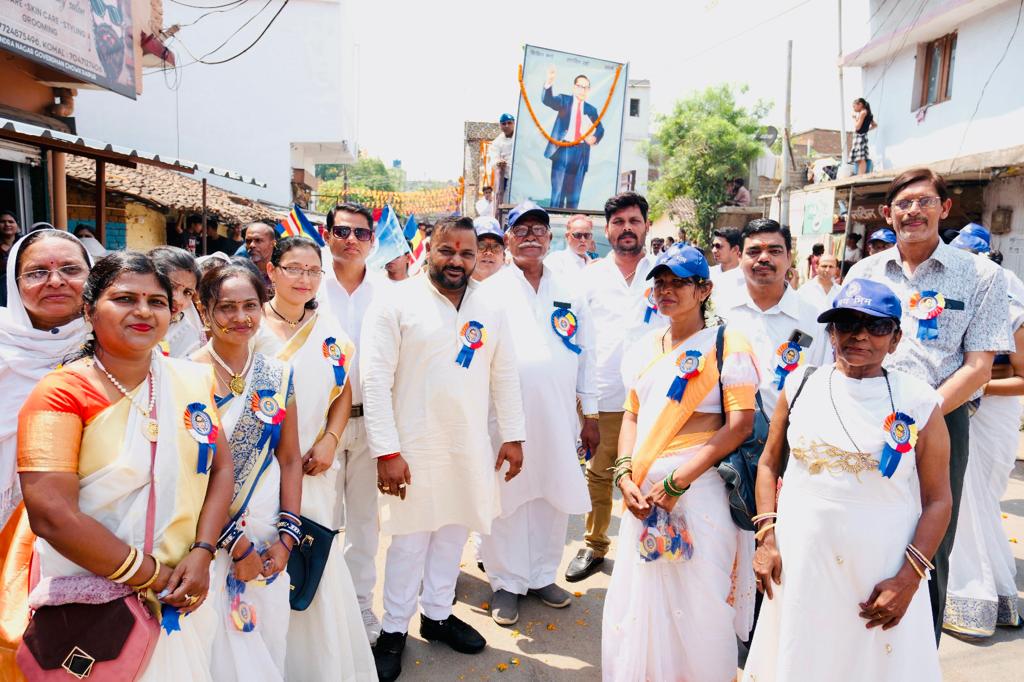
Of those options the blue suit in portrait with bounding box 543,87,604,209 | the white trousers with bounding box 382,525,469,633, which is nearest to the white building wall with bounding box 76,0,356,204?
the blue suit in portrait with bounding box 543,87,604,209

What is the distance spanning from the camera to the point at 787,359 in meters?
3.50

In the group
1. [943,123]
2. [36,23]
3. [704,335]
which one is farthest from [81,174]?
[943,123]

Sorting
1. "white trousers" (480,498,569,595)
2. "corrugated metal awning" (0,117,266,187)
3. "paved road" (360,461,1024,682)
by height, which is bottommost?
"paved road" (360,461,1024,682)

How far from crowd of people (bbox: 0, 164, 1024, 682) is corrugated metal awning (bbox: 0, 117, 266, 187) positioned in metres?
4.21

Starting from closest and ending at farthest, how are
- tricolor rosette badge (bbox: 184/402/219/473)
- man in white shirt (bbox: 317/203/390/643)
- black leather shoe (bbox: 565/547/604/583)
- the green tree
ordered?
tricolor rosette badge (bbox: 184/402/219/473) < man in white shirt (bbox: 317/203/390/643) < black leather shoe (bbox: 565/547/604/583) < the green tree

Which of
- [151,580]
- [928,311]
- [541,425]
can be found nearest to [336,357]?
[151,580]

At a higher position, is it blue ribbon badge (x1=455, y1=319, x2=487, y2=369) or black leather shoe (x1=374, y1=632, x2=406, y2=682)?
blue ribbon badge (x1=455, y1=319, x2=487, y2=369)

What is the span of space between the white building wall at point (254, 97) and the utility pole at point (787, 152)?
58.1 ft

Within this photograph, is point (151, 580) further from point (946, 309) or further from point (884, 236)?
point (884, 236)

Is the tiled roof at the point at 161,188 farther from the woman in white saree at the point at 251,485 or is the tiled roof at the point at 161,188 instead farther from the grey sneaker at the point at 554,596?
the woman in white saree at the point at 251,485

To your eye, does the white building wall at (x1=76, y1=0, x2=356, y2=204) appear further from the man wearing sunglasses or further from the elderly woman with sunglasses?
the elderly woman with sunglasses

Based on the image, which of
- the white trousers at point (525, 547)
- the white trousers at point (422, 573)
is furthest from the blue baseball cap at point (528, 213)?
the white trousers at point (422, 573)

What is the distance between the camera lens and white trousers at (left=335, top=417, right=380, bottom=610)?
11.2 ft

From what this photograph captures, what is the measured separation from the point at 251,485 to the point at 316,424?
0.47 m
